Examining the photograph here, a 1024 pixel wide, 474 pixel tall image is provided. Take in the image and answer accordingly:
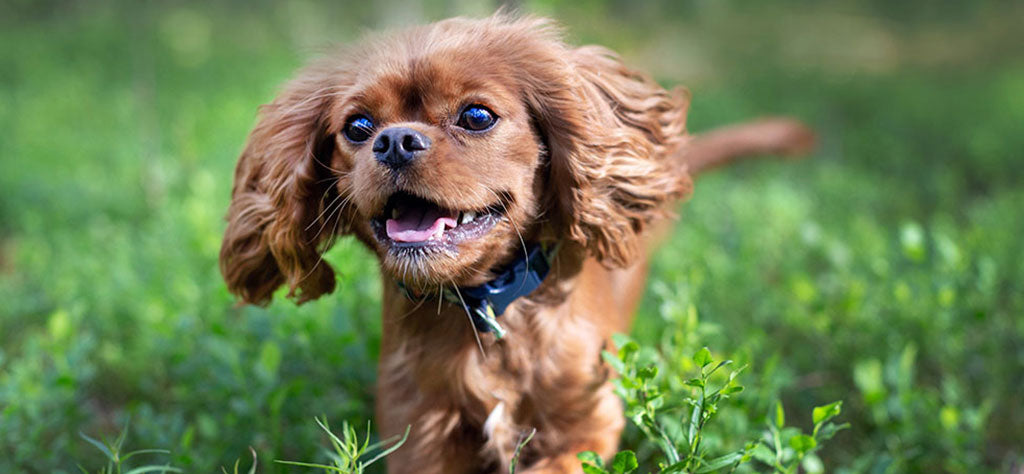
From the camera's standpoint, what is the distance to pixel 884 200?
532 cm

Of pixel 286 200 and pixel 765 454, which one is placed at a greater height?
pixel 286 200

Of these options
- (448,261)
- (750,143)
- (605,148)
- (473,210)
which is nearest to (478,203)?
(473,210)

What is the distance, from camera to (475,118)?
1997 millimetres

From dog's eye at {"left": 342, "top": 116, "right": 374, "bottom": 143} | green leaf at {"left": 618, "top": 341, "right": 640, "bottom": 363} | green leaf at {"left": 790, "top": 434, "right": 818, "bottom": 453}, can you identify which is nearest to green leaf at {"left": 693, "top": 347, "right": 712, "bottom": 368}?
green leaf at {"left": 618, "top": 341, "right": 640, "bottom": 363}

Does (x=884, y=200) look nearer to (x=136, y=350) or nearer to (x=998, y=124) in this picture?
→ (x=998, y=124)

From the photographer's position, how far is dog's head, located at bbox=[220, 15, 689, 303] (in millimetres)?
1950

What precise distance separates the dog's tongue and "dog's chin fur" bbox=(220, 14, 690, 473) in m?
0.03

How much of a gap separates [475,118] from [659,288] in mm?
973

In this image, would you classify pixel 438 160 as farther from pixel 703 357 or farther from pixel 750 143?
pixel 750 143

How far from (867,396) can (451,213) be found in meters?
1.40

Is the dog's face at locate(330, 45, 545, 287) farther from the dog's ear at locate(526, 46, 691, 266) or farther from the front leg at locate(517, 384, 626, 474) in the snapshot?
the front leg at locate(517, 384, 626, 474)

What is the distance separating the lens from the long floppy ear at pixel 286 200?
86.9 inches

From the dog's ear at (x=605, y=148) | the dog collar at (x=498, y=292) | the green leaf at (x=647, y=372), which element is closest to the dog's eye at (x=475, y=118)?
the dog's ear at (x=605, y=148)

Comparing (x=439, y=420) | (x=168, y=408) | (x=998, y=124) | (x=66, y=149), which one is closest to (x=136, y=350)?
(x=168, y=408)
